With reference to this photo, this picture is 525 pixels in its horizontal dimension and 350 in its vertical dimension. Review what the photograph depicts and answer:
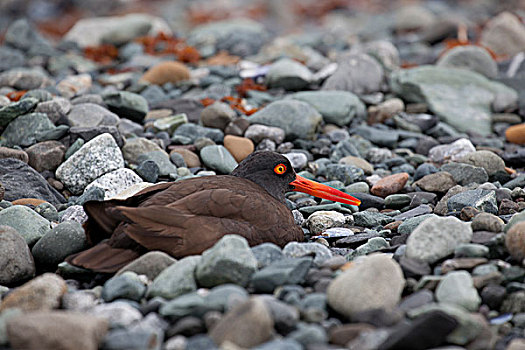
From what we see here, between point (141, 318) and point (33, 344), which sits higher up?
point (33, 344)

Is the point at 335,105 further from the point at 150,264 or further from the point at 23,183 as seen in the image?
the point at 150,264

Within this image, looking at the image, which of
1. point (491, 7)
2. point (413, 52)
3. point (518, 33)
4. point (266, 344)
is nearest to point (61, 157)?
point (266, 344)

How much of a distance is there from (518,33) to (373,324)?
33.5 ft

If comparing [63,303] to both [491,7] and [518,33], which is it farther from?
[491,7]

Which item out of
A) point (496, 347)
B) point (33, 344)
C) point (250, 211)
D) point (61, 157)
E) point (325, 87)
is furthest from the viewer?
point (325, 87)

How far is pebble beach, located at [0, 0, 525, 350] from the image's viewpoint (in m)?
3.36

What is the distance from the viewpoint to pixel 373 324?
3.38m

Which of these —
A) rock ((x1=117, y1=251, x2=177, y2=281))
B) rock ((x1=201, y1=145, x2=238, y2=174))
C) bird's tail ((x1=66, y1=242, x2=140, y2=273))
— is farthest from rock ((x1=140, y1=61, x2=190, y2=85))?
rock ((x1=117, y1=251, x2=177, y2=281))

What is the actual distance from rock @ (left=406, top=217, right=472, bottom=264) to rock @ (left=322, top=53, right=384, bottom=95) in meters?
5.07

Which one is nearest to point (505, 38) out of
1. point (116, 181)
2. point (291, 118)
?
point (291, 118)

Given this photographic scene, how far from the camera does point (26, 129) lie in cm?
677

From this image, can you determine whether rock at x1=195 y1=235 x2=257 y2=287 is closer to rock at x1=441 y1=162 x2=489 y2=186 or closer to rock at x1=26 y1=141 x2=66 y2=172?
rock at x1=26 y1=141 x2=66 y2=172

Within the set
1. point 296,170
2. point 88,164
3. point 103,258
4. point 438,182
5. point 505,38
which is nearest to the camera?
point 103,258

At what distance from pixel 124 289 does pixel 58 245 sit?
1087 mm
